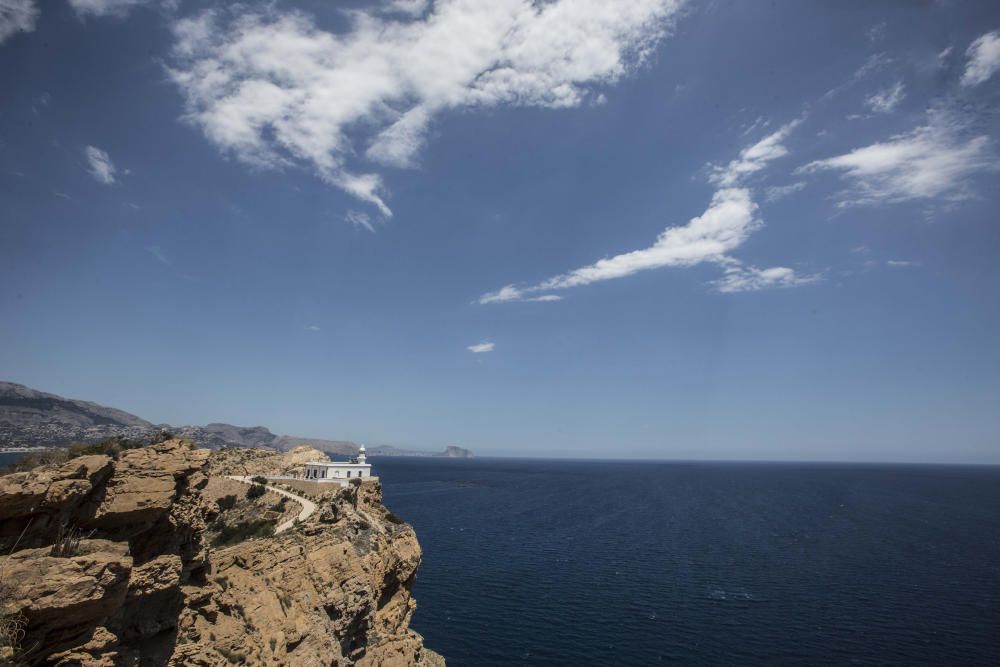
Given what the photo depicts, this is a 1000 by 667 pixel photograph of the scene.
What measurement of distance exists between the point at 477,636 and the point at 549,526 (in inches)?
2150

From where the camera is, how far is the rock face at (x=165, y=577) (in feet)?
34.3

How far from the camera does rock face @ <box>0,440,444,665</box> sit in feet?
34.3

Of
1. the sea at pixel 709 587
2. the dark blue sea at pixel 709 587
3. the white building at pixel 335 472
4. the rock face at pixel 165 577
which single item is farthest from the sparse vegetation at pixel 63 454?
the sea at pixel 709 587

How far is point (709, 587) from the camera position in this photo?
62.5m

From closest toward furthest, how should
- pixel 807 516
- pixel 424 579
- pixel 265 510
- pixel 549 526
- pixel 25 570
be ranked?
pixel 25 570 → pixel 265 510 → pixel 424 579 → pixel 549 526 → pixel 807 516

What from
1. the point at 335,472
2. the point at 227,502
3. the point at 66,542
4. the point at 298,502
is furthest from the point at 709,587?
the point at 66,542

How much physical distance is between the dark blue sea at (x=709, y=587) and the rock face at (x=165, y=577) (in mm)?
25561

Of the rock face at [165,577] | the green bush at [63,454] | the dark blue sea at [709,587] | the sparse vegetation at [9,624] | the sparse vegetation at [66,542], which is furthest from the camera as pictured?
the dark blue sea at [709,587]

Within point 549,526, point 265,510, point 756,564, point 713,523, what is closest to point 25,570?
point 265,510

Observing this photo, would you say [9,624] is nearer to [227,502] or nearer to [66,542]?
[66,542]

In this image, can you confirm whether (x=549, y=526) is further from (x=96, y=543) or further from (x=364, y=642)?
(x=96, y=543)

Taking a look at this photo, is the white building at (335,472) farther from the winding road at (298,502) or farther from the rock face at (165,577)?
the rock face at (165,577)

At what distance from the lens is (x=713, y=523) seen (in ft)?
341

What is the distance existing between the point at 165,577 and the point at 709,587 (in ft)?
215
